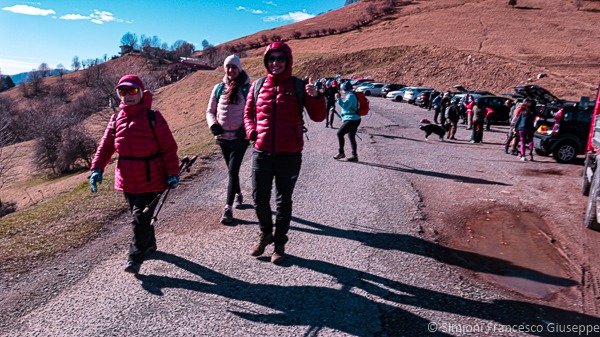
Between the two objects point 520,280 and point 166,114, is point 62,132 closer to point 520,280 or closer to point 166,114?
point 166,114

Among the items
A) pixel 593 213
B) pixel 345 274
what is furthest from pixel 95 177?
pixel 593 213

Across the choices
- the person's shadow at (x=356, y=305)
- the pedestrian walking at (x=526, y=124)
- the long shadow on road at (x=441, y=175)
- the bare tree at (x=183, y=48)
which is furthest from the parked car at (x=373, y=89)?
the bare tree at (x=183, y=48)

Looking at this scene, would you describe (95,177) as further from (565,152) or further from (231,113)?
(565,152)

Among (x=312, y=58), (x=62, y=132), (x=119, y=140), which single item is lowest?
(x=62, y=132)

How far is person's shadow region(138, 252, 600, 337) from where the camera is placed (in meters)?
3.04

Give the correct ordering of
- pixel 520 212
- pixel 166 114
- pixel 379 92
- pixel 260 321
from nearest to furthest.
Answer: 1. pixel 260 321
2. pixel 520 212
3. pixel 379 92
4. pixel 166 114

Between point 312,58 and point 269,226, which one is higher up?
point 312,58

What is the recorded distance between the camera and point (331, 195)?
255 inches

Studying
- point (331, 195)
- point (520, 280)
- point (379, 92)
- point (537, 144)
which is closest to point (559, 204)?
point (520, 280)

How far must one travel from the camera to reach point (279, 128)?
3834 mm

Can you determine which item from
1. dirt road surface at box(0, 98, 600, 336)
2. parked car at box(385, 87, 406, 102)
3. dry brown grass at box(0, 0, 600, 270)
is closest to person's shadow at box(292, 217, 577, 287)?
dirt road surface at box(0, 98, 600, 336)

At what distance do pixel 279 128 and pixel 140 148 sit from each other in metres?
1.38

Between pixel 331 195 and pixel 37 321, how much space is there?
4.38 metres

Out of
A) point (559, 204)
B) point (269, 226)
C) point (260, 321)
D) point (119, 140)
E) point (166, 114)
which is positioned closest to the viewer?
point (260, 321)
